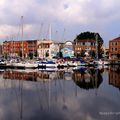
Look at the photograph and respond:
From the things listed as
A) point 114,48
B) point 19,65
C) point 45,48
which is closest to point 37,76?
point 19,65

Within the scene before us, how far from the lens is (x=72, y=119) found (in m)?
19.2

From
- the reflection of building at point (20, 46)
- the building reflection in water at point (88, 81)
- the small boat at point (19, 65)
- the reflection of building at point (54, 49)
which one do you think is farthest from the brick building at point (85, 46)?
the building reflection in water at point (88, 81)

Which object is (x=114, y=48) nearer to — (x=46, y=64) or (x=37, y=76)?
(x=46, y=64)

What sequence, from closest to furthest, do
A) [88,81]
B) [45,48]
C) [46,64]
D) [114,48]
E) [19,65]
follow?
[88,81] < [19,65] < [46,64] < [114,48] < [45,48]

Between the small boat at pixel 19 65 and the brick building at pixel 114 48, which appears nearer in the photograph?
the small boat at pixel 19 65

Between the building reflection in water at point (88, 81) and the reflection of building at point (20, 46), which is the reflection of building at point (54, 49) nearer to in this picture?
the reflection of building at point (20, 46)

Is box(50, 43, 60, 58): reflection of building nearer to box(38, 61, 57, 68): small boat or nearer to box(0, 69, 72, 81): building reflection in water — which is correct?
box(38, 61, 57, 68): small boat

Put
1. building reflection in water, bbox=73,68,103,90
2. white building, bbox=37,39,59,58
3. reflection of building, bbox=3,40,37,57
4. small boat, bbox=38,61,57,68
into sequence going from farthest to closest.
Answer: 1. reflection of building, bbox=3,40,37,57
2. white building, bbox=37,39,59,58
3. small boat, bbox=38,61,57,68
4. building reflection in water, bbox=73,68,103,90

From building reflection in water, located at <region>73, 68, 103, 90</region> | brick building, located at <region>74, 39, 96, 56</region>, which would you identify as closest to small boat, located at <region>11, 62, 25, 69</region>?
building reflection in water, located at <region>73, 68, 103, 90</region>

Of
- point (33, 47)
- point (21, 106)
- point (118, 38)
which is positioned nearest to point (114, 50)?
point (118, 38)

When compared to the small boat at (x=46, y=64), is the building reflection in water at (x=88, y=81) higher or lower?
lower

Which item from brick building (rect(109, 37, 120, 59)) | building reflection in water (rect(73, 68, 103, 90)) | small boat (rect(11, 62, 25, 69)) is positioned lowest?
building reflection in water (rect(73, 68, 103, 90))

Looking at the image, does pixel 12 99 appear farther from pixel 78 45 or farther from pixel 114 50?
pixel 78 45

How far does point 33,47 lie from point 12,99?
12236cm
